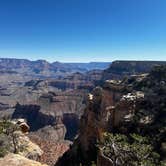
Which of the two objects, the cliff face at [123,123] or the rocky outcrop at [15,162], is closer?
the rocky outcrop at [15,162]

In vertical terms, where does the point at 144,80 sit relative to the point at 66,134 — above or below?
above

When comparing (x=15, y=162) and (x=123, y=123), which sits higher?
(x=15, y=162)

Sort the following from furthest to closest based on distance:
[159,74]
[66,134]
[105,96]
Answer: [66,134] < [159,74] < [105,96]

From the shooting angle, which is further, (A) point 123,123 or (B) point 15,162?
(A) point 123,123

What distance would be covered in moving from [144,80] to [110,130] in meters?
30.9

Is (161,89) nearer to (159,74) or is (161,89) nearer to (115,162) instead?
(159,74)

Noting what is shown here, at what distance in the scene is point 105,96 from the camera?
78562mm

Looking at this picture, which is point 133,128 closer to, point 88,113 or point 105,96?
point 88,113

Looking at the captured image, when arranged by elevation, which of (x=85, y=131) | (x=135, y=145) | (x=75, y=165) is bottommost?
(x=75, y=165)

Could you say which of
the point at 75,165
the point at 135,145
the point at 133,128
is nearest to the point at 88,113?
the point at 75,165

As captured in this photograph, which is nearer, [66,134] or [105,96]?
[105,96]

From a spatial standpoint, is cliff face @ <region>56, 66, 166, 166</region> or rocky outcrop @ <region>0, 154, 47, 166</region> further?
cliff face @ <region>56, 66, 166, 166</region>

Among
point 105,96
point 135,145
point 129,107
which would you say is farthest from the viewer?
point 105,96

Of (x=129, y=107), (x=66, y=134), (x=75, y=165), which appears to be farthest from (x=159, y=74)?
(x=66, y=134)
